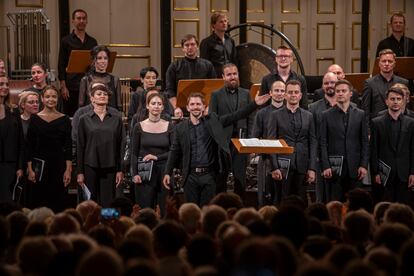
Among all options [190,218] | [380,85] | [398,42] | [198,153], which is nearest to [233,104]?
[198,153]

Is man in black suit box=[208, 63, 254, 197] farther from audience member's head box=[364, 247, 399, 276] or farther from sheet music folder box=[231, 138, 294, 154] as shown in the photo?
audience member's head box=[364, 247, 399, 276]

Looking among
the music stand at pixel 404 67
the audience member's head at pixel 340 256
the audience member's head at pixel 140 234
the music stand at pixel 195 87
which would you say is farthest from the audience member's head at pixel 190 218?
the music stand at pixel 404 67

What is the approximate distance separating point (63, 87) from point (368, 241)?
594 cm

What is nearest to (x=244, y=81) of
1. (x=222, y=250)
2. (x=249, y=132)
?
(x=249, y=132)

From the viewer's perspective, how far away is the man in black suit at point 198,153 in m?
7.77

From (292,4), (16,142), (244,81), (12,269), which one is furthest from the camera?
(292,4)

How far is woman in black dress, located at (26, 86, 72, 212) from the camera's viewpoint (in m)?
7.95

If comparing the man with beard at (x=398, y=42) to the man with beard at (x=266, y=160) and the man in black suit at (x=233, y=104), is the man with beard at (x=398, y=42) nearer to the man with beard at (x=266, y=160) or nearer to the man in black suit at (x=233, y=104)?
the man in black suit at (x=233, y=104)

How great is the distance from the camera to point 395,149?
26.0 feet

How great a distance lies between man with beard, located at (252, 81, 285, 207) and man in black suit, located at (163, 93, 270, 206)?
26cm

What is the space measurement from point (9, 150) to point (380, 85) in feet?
12.1

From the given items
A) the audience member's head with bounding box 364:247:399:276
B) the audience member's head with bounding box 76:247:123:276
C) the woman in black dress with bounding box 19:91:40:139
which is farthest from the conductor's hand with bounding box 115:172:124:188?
the audience member's head with bounding box 76:247:123:276

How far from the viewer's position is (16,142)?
7.92m

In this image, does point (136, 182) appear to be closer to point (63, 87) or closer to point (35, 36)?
point (63, 87)
